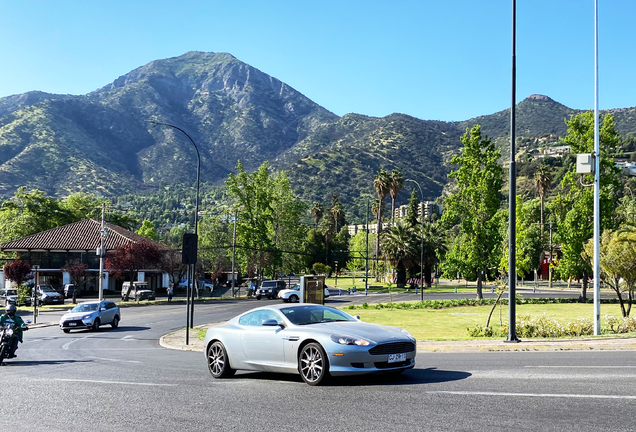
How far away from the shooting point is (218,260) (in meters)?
89.3

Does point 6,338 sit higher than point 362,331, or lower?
lower

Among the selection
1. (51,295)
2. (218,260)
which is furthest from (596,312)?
(218,260)

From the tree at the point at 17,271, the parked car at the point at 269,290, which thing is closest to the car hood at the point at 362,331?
the parked car at the point at 269,290

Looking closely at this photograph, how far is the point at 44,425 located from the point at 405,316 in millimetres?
30056

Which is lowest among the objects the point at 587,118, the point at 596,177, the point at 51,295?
the point at 51,295

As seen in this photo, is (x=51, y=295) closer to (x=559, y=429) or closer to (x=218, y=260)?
(x=218, y=260)

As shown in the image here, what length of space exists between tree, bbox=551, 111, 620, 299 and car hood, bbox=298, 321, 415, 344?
4037 cm

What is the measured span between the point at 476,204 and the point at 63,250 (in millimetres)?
47464

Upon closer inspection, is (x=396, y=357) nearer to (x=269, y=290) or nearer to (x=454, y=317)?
(x=454, y=317)

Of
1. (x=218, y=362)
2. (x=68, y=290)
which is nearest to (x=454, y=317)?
(x=218, y=362)

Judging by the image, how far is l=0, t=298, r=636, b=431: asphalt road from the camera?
23.6 feet

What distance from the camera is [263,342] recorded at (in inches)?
435

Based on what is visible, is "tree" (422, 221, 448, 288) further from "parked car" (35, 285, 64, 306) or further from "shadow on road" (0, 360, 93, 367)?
"shadow on road" (0, 360, 93, 367)

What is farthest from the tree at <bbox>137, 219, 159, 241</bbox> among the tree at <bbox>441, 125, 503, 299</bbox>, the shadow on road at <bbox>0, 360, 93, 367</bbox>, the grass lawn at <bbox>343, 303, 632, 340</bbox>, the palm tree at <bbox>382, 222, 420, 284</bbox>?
the shadow on road at <bbox>0, 360, 93, 367</bbox>
